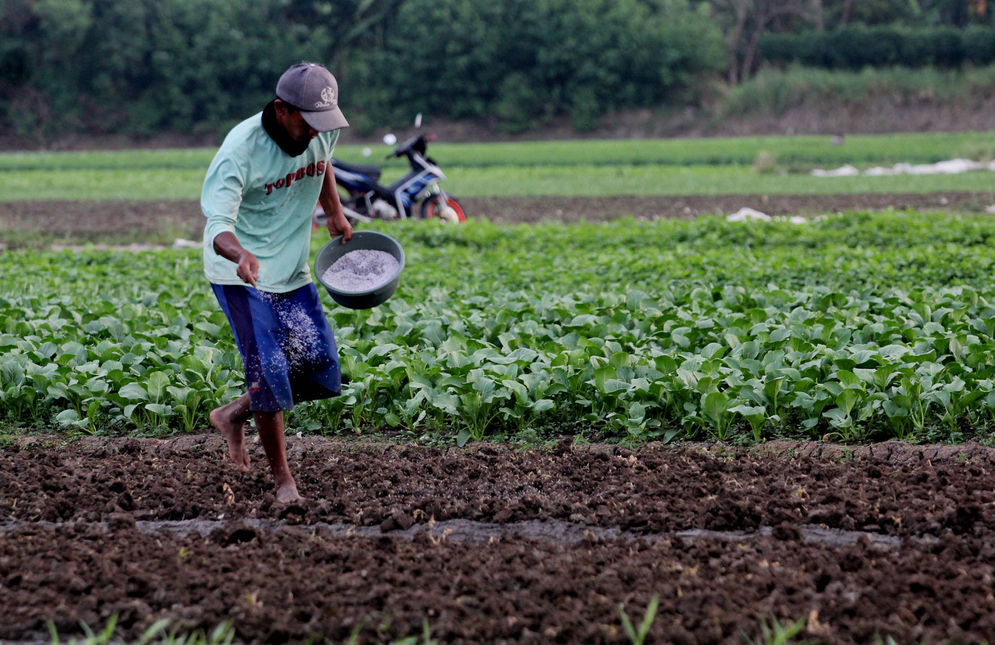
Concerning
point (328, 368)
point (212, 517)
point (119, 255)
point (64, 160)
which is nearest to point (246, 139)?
point (328, 368)

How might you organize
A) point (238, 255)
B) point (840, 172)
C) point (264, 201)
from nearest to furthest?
1. point (238, 255)
2. point (264, 201)
3. point (840, 172)

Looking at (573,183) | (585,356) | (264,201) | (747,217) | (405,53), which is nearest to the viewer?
(264,201)

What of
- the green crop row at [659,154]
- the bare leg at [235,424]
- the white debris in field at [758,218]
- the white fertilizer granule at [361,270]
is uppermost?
the white fertilizer granule at [361,270]

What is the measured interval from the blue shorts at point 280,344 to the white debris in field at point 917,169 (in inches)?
962

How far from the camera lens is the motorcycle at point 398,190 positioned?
51.2 feet

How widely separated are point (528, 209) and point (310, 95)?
15786 millimetres

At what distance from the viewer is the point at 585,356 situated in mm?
6246

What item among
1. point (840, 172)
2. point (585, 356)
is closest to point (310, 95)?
point (585, 356)

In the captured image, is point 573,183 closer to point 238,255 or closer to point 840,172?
point 840,172

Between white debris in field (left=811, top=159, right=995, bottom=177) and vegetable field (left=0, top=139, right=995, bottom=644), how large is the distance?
18.2 metres

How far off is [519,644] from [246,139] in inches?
92.5

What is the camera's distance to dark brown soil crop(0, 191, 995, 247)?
58.1 feet

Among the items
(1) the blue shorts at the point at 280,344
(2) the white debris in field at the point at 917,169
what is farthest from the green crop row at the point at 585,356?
(2) the white debris in field at the point at 917,169

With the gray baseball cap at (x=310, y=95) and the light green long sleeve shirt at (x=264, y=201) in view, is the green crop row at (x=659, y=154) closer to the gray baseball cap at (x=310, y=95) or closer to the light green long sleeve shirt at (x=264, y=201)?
the light green long sleeve shirt at (x=264, y=201)
